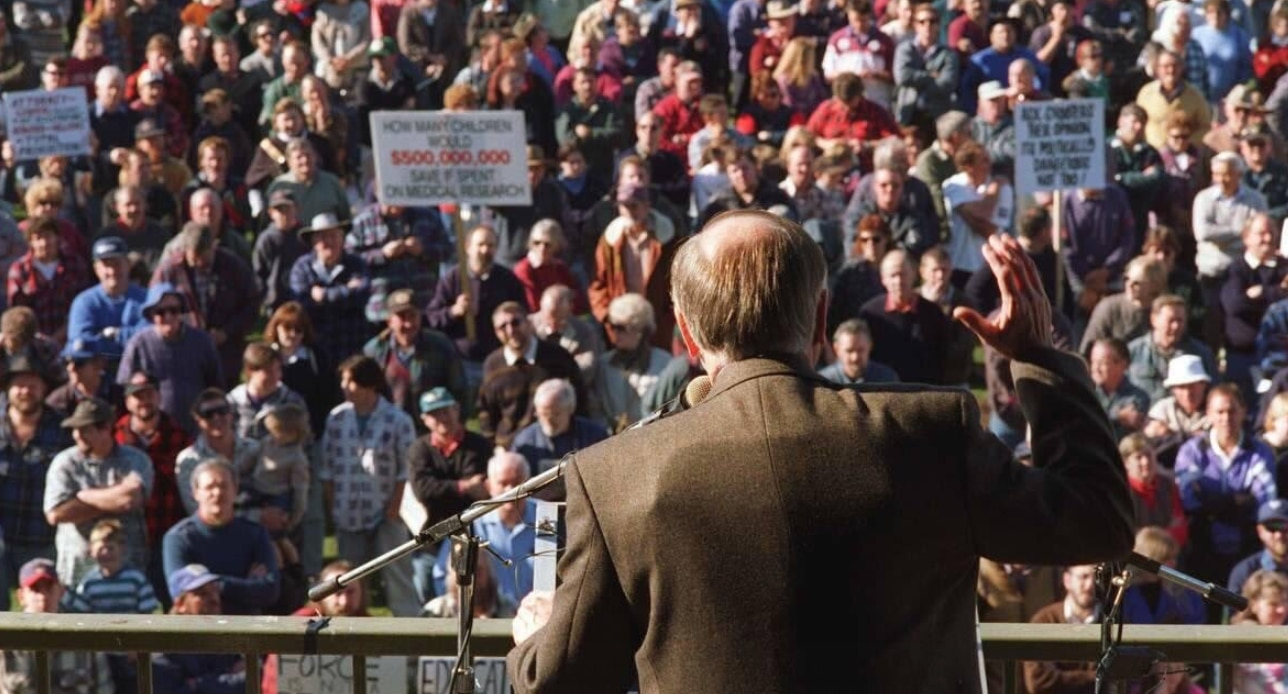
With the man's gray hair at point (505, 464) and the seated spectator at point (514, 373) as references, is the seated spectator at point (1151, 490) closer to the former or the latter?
the man's gray hair at point (505, 464)

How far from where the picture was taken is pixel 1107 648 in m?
3.70

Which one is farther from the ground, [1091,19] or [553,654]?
[1091,19]

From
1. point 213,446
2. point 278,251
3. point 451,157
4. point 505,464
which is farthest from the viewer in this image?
point 278,251

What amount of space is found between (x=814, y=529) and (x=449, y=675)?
4.10ft

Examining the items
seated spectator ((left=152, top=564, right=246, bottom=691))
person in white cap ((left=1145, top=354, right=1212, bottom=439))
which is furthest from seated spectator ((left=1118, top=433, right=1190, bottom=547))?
seated spectator ((left=152, top=564, right=246, bottom=691))

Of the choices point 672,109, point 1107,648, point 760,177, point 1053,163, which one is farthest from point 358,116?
point 1107,648

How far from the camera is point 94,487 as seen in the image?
11047 mm

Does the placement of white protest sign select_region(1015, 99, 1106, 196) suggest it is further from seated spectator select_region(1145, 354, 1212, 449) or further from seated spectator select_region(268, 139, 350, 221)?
seated spectator select_region(268, 139, 350, 221)

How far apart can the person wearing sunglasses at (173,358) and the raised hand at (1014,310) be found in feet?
33.0

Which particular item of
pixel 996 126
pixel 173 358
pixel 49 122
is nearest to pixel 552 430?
pixel 173 358

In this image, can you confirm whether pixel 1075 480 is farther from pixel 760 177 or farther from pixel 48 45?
pixel 48 45

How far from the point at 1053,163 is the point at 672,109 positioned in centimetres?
386

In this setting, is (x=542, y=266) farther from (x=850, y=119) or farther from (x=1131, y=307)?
(x=850, y=119)

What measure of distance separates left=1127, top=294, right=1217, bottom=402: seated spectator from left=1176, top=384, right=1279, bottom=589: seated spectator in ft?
3.93
